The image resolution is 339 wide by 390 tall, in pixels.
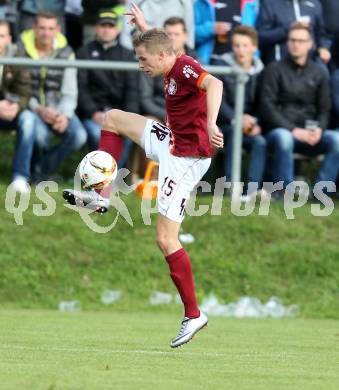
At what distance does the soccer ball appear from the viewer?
10.4 m

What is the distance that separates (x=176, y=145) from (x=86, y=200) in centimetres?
90

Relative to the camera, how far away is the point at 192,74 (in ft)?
32.4

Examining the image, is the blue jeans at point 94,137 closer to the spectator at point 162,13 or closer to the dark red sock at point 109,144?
the spectator at point 162,13

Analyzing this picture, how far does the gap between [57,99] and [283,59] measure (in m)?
3.12

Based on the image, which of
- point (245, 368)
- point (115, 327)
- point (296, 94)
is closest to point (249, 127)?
point (296, 94)

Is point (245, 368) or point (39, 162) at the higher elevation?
point (245, 368)

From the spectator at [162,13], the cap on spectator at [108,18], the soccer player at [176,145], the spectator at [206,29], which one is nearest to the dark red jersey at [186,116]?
the soccer player at [176,145]

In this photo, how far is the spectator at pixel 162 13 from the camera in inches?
642

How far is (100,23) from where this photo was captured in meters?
16.1

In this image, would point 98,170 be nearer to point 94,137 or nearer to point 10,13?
point 94,137

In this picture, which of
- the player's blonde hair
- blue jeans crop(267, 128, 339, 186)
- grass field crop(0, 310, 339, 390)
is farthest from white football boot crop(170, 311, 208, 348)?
blue jeans crop(267, 128, 339, 186)

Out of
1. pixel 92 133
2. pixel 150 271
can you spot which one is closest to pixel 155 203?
pixel 150 271

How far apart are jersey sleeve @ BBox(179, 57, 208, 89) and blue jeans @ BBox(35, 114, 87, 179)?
18.6 ft

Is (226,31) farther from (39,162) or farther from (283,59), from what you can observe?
(39,162)
